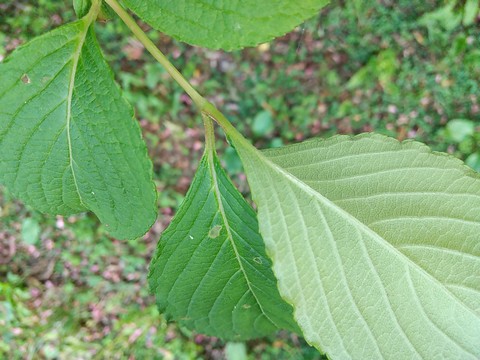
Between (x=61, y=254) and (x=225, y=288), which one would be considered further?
(x=61, y=254)

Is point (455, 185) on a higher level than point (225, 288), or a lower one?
higher

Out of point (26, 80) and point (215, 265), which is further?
point (215, 265)

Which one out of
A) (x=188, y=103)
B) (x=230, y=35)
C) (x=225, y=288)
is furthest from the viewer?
(x=188, y=103)

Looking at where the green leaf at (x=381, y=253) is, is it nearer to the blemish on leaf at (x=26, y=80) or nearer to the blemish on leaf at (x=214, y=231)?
the blemish on leaf at (x=214, y=231)

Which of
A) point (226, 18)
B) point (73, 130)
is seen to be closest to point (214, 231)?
point (73, 130)

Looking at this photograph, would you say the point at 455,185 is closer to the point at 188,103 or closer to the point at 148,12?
the point at 148,12

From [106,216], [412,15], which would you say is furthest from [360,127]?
[106,216]

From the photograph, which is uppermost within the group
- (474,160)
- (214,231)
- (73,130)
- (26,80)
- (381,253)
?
(26,80)

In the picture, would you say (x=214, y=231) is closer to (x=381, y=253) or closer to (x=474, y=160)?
(x=381, y=253)
